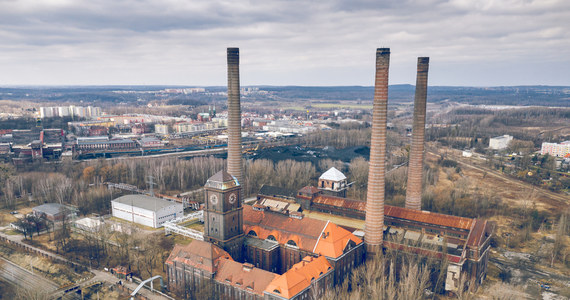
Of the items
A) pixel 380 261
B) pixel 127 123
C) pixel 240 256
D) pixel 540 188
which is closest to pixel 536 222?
pixel 540 188

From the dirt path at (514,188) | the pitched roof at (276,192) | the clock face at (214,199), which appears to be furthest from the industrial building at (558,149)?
the clock face at (214,199)

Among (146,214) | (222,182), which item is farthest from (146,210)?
(222,182)

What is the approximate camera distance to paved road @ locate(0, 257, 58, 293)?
44375 millimetres

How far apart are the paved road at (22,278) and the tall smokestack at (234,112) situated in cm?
2727

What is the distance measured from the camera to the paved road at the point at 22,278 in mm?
44375

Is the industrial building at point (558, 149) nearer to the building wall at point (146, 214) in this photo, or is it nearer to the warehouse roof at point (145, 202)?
the building wall at point (146, 214)

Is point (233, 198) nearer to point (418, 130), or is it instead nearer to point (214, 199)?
point (214, 199)

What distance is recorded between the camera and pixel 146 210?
63.0 m

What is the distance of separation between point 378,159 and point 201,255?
23705mm

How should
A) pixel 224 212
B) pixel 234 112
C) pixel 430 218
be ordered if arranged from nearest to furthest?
pixel 224 212 → pixel 430 218 → pixel 234 112

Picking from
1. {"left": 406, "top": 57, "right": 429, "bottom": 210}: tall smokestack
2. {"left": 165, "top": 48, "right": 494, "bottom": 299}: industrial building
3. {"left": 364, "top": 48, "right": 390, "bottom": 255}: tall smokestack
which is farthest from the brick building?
{"left": 406, "top": 57, "right": 429, "bottom": 210}: tall smokestack

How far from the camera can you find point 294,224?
4544cm

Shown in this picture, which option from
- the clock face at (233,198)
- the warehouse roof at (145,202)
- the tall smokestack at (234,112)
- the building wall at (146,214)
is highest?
the tall smokestack at (234,112)

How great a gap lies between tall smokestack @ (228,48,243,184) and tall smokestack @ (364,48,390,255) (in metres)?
20.1
